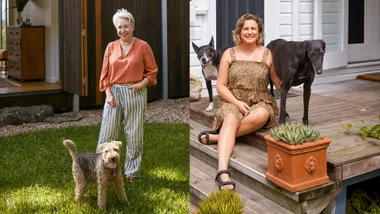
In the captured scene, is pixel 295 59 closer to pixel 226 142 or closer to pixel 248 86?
pixel 248 86

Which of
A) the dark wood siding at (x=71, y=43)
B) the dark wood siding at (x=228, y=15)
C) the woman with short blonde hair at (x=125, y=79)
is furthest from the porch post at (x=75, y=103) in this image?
the dark wood siding at (x=228, y=15)

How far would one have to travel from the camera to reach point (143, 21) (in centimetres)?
117

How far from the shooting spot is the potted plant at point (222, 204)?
96 centimetres

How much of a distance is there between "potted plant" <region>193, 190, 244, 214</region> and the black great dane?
21 cm

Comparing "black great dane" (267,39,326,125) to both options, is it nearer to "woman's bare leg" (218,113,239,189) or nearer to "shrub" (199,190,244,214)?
"woman's bare leg" (218,113,239,189)

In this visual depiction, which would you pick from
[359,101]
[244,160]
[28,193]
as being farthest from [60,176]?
[359,101]

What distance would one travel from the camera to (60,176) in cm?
122

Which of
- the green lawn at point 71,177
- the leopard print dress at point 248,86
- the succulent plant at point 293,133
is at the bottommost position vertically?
the green lawn at point 71,177

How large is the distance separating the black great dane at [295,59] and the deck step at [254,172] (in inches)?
5.7

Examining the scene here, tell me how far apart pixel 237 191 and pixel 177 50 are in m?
0.38

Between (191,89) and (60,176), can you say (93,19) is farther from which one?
(60,176)

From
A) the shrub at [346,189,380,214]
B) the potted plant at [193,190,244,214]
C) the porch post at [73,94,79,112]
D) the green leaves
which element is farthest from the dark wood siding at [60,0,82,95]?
the shrub at [346,189,380,214]

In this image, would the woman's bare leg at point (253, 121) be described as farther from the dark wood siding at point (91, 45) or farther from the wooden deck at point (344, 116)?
the dark wood siding at point (91, 45)

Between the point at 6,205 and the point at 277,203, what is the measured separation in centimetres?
60
